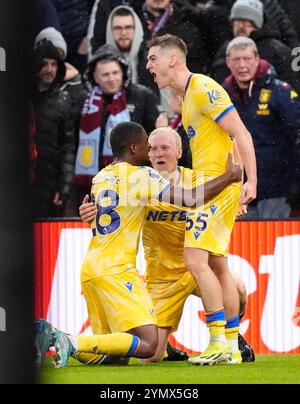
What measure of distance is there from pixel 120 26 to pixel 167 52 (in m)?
2.28

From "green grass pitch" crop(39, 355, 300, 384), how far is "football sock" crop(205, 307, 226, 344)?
0.17 m

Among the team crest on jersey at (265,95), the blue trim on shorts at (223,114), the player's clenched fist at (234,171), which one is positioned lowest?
the player's clenched fist at (234,171)

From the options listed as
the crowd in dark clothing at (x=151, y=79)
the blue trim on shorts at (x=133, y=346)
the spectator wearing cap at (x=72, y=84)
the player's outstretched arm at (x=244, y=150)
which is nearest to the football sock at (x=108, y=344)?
the blue trim on shorts at (x=133, y=346)

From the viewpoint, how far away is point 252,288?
6098 millimetres

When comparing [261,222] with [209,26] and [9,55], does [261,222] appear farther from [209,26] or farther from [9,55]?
[9,55]

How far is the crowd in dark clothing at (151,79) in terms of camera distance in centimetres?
657

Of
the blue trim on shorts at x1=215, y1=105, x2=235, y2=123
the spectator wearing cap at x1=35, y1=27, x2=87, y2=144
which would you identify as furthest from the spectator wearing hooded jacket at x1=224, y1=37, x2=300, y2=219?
the blue trim on shorts at x1=215, y1=105, x2=235, y2=123

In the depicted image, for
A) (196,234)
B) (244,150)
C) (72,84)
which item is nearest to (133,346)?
(196,234)

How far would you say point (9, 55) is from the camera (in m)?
1.10

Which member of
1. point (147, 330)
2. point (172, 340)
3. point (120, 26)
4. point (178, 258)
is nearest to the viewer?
point (147, 330)

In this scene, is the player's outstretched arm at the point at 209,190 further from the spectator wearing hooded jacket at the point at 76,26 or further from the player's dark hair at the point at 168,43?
the spectator wearing hooded jacket at the point at 76,26

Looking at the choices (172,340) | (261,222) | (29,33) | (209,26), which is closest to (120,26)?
(209,26)

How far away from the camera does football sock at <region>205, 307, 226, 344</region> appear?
4.50m

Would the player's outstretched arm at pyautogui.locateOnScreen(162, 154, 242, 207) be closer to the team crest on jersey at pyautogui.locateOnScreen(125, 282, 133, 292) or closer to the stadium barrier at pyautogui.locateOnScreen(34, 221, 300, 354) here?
the team crest on jersey at pyautogui.locateOnScreen(125, 282, 133, 292)
